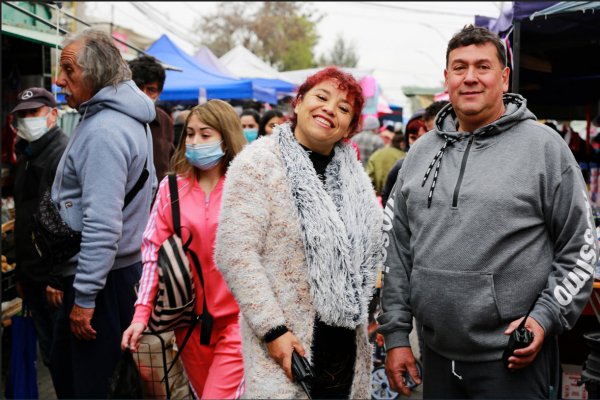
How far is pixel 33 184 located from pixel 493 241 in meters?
3.42

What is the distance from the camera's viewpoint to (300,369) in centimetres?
260

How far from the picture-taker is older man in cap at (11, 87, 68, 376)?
4.66 meters

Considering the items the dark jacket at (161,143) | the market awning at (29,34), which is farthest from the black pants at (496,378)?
the market awning at (29,34)

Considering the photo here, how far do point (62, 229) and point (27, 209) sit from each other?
1400 mm

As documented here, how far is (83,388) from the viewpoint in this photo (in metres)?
3.51

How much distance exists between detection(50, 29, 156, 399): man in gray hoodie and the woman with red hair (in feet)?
3.07

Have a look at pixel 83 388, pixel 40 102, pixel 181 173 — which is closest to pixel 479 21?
pixel 181 173

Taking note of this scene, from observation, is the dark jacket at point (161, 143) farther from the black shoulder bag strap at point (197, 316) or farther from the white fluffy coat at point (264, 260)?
the white fluffy coat at point (264, 260)

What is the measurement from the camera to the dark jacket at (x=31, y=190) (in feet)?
15.2

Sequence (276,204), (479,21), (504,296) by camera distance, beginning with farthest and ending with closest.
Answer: (479,21)
(276,204)
(504,296)

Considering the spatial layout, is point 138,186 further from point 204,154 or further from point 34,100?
point 34,100

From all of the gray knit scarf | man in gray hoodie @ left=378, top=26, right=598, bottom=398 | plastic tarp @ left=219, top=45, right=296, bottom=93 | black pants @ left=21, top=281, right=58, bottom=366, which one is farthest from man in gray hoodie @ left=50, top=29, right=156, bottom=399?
A: plastic tarp @ left=219, top=45, right=296, bottom=93

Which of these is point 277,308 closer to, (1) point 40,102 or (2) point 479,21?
(1) point 40,102

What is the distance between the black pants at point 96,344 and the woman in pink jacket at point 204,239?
36 centimetres
